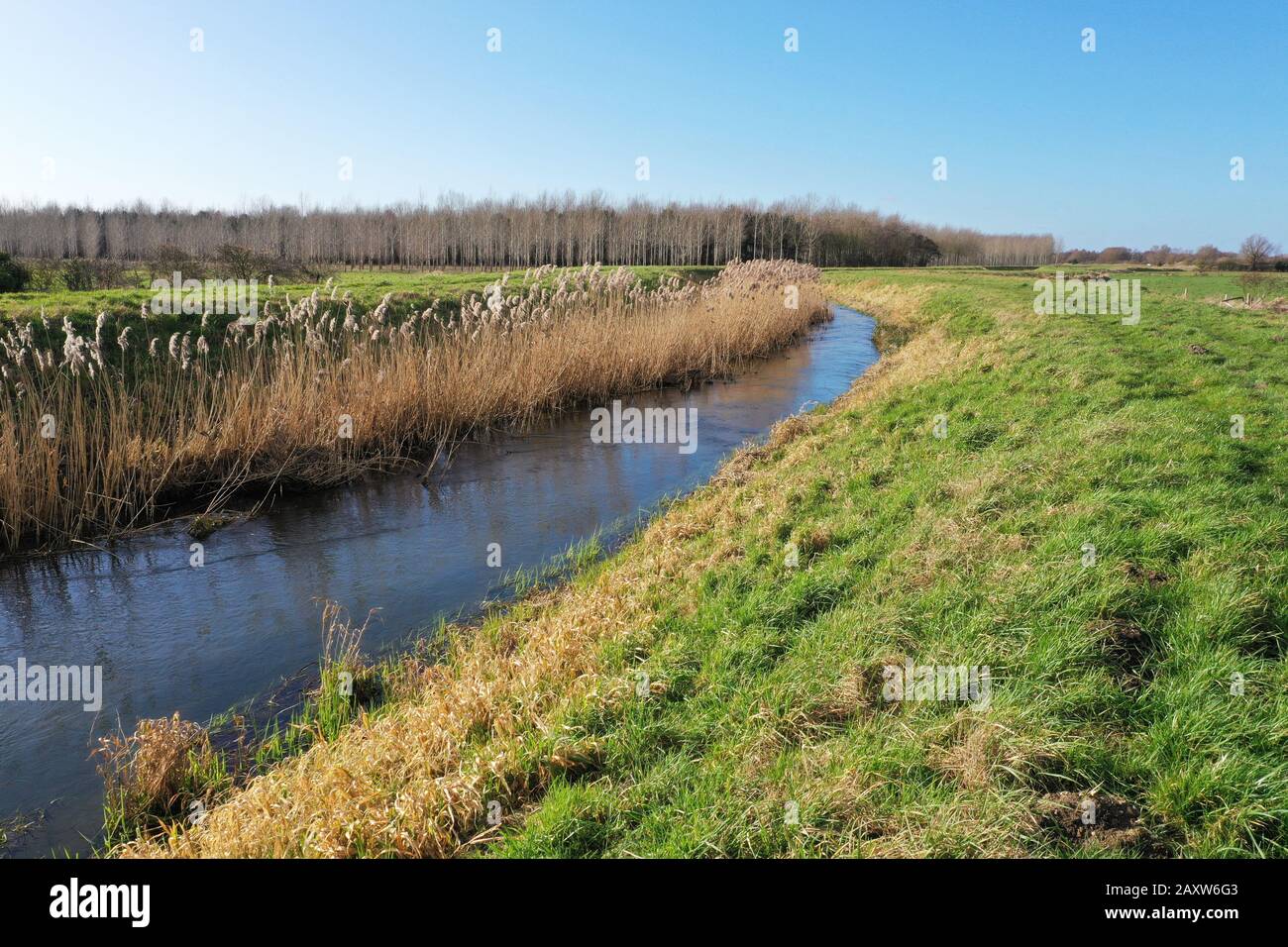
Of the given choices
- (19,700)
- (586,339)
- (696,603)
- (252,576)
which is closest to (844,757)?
(696,603)

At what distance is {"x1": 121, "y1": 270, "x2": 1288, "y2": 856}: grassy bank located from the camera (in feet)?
9.37

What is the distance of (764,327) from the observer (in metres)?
21.1

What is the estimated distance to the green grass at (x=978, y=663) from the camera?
2.82m

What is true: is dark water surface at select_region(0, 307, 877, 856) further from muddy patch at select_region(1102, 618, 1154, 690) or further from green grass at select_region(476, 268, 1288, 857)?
muddy patch at select_region(1102, 618, 1154, 690)
